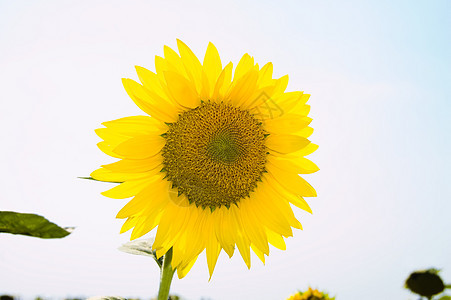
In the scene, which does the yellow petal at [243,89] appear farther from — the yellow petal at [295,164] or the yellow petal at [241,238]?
the yellow petal at [241,238]

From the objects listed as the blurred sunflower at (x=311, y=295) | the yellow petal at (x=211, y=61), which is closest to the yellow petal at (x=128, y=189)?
the yellow petal at (x=211, y=61)

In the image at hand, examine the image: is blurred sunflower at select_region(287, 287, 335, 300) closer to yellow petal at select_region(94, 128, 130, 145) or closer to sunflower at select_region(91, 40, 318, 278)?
sunflower at select_region(91, 40, 318, 278)

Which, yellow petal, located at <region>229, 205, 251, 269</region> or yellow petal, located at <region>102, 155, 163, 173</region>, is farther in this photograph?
yellow petal, located at <region>229, 205, 251, 269</region>

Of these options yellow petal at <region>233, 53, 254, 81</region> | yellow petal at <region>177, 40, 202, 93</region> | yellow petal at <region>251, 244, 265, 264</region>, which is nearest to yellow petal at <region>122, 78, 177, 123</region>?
yellow petal at <region>177, 40, 202, 93</region>

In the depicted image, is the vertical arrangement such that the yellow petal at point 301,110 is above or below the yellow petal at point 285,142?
above

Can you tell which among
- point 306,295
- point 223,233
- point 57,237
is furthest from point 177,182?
point 306,295

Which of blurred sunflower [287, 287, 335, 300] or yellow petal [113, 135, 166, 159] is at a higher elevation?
yellow petal [113, 135, 166, 159]

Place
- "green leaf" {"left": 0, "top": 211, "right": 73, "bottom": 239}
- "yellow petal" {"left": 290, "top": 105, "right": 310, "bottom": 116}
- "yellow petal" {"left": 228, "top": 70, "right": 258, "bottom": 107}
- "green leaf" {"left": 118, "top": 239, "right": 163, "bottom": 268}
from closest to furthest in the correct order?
"green leaf" {"left": 0, "top": 211, "right": 73, "bottom": 239}, "green leaf" {"left": 118, "top": 239, "right": 163, "bottom": 268}, "yellow petal" {"left": 228, "top": 70, "right": 258, "bottom": 107}, "yellow petal" {"left": 290, "top": 105, "right": 310, "bottom": 116}
